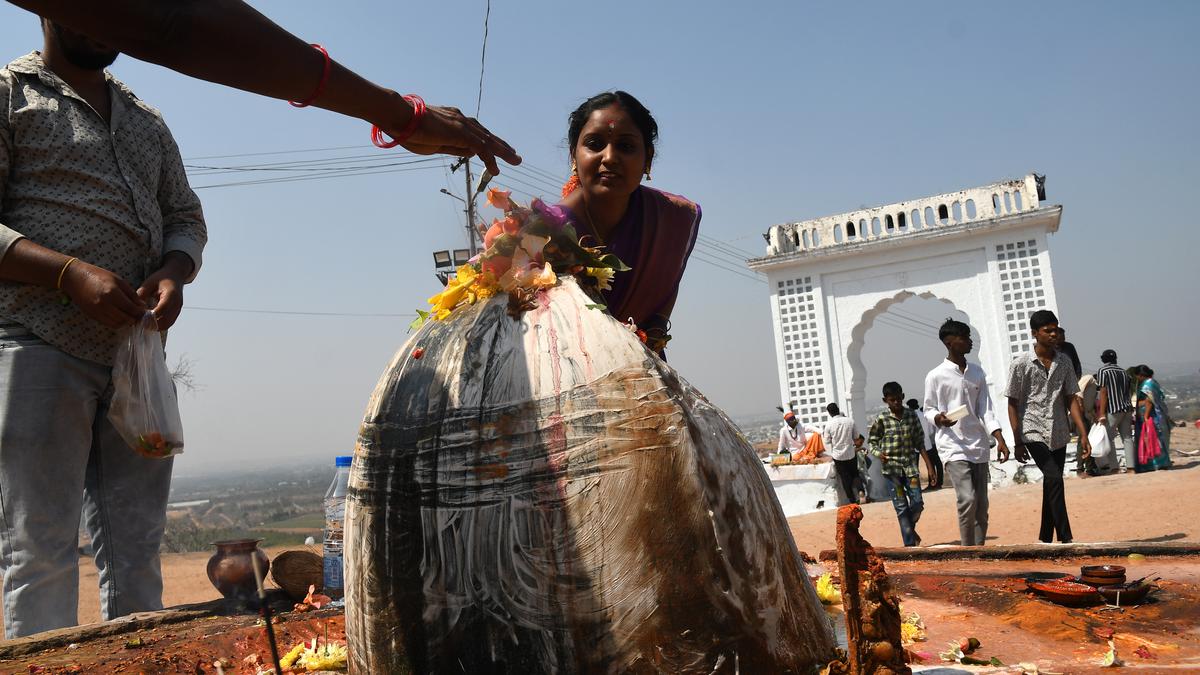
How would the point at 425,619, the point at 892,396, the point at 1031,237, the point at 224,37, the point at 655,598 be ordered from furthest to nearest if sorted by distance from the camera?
the point at 1031,237
the point at 892,396
the point at 425,619
the point at 655,598
the point at 224,37

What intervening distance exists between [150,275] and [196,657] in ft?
5.48

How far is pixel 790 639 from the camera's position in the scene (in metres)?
2.05

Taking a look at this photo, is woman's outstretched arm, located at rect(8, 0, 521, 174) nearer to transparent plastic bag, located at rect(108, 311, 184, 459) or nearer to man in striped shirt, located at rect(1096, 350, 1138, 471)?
transparent plastic bag, located at rect(108, 311, 184, 459)

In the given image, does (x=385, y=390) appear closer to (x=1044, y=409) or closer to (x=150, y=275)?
(x=150, y=275)

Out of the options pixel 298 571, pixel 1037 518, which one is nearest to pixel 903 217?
pixel 1037 518

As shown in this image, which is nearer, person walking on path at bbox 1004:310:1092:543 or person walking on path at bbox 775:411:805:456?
person walking on path at bbox 1004:310:1092:543

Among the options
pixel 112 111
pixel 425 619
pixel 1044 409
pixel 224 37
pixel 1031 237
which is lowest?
pixel 425 619

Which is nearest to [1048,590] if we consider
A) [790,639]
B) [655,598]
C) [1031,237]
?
[790,639]

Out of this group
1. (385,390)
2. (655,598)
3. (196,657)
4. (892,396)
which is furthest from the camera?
(892,396)

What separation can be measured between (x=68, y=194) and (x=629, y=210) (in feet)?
7.82

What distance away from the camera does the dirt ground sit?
8109 mm

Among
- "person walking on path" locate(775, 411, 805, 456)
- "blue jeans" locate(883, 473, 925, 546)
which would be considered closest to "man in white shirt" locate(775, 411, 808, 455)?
"person walking on path" locate(775, 411, 805, 456)

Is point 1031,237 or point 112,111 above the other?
point 1031,237

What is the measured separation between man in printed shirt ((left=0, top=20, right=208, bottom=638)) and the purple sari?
6.24ft
